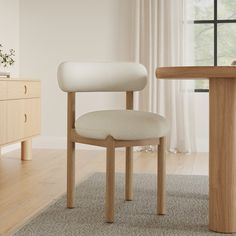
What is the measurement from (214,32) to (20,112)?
2.29 m

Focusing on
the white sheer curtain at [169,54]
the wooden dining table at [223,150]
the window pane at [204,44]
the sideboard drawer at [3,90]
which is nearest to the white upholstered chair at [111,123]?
the wooden dining table at [223,150]

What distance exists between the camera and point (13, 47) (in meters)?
5.47

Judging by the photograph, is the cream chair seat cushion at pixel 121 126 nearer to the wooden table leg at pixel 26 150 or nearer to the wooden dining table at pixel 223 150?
the wooden dining table at pixel 223 150

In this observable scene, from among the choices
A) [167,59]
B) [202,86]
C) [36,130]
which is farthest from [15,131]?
[202,86]

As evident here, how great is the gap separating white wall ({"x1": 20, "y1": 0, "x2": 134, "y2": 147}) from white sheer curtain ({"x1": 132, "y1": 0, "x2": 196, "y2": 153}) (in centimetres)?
21

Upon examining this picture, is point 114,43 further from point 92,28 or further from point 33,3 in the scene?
point 33,3

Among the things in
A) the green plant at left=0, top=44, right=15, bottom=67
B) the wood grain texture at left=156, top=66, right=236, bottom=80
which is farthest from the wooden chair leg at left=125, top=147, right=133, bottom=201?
the green plant at left=0, top=44, right=15, bottom=67

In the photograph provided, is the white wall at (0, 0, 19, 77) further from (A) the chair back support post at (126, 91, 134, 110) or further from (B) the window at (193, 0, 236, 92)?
(A) the chair back support post at (126, 91, 134, 110)

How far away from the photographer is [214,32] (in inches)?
216

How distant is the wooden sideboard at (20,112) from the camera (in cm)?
405

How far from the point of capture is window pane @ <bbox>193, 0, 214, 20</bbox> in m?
5.46

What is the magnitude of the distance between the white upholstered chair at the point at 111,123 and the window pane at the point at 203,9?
8.85ft

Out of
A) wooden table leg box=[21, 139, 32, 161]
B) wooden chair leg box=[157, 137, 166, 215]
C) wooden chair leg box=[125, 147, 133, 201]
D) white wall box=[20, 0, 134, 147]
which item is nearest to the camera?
wooden chair leg box=[157, 137, 166, 215]

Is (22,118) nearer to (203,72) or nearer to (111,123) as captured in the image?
(111,123)
